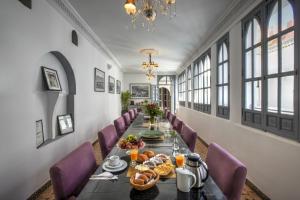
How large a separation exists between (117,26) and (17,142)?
2948mm

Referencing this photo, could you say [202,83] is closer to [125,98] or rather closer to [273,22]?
[273,22]

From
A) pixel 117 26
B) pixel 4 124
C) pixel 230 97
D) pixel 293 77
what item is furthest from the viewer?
pixel 117 26

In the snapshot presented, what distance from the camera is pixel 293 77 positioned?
76.2 inches

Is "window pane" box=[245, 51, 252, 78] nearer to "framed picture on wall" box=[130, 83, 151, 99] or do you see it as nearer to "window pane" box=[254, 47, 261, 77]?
"window pane" box=[254, 47, 261, 77]

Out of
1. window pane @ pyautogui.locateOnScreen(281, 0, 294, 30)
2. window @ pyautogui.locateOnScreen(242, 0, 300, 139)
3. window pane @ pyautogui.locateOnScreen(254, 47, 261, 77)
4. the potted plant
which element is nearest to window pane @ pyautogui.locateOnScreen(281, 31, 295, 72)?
window @ pyautogui.locateOnScreen(242, 0, 300, 139)

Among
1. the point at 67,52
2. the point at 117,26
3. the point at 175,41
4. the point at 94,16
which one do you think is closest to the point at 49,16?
the point at 67,52

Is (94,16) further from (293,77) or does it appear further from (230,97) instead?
(293,77)

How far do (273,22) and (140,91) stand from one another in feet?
28.6

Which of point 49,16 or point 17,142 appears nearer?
point 17,142

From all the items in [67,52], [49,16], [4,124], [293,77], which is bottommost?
[4,124]

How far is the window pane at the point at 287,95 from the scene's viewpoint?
78.7 inches

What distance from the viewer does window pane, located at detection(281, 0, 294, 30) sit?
2.00 meters

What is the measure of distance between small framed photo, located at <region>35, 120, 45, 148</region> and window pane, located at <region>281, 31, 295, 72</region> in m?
3.29

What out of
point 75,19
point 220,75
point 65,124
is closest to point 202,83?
point 220,75
